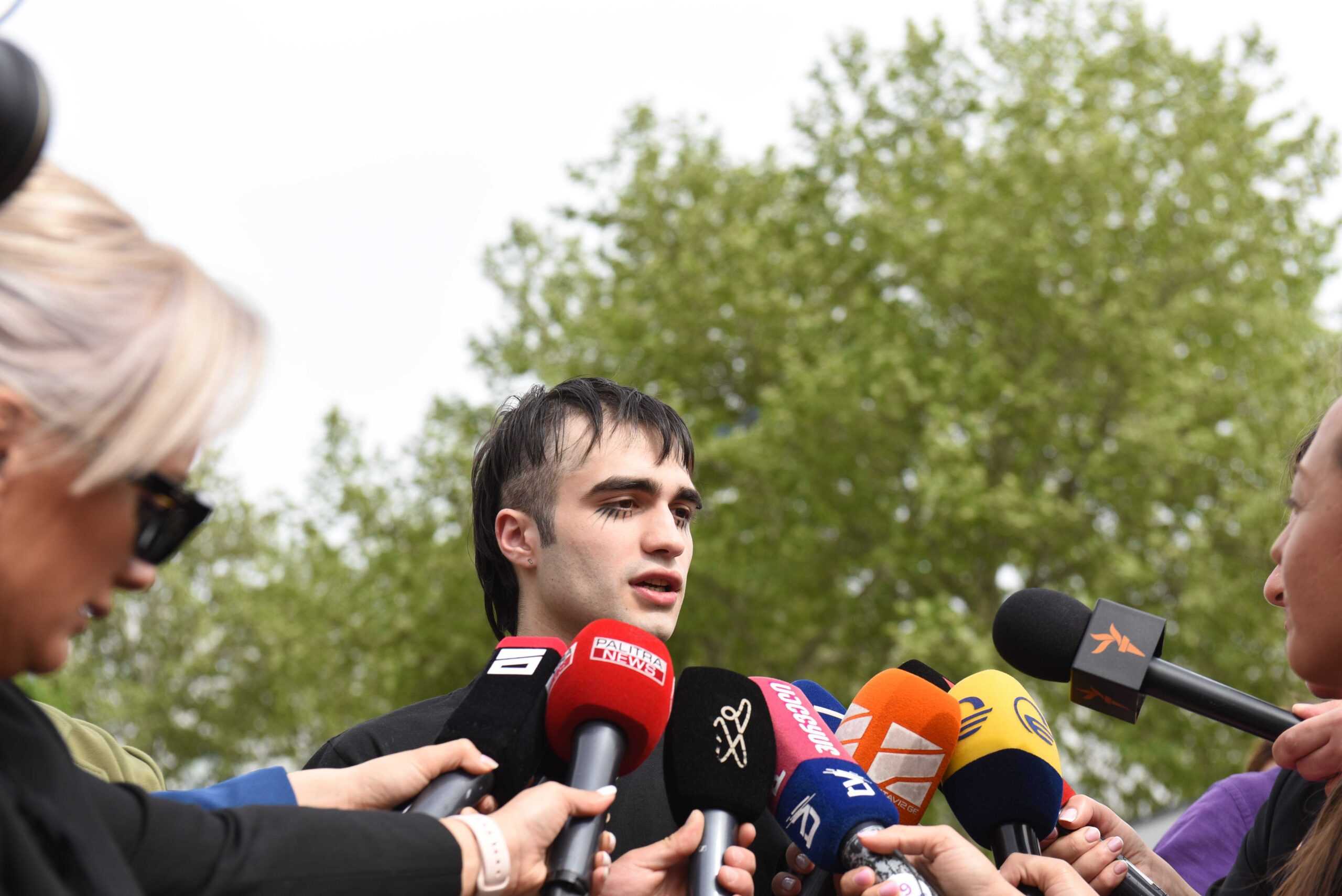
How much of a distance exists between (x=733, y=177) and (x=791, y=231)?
39.2 inches

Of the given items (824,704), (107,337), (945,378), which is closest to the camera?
(107,337)

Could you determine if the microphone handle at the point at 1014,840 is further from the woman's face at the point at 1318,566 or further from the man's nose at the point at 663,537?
the man's nose at the point at 663,537

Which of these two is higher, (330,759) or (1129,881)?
(1129,881)

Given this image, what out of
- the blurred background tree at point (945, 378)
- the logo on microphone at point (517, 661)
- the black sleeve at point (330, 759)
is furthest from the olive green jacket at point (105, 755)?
the blurred background tree at point (945, 378)

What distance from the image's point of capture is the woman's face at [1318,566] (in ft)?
6.82

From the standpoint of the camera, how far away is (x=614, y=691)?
2.02 metres

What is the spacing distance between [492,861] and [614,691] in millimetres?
364

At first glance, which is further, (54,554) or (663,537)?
(663,537)

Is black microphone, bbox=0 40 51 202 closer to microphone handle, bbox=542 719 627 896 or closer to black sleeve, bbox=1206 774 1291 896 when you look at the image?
microphone handle, bbox=542 719 627 896

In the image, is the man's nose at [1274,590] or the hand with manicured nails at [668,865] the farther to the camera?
the man's nose at [1274,590]

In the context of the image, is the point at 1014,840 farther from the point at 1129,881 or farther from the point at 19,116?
the point at 19,116

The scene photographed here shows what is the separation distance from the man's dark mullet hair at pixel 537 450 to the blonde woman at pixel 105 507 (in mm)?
1398

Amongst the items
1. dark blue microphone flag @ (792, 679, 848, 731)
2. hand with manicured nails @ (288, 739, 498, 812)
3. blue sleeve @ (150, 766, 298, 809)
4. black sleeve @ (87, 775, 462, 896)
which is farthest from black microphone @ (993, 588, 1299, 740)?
blue sleeve @ (150, 766, 298, 809)

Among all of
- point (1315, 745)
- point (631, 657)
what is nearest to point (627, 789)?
point (631, 657)
